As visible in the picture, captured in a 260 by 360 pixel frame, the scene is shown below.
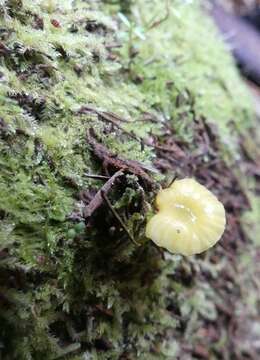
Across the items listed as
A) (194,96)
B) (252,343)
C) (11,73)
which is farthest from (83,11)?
(252,343)

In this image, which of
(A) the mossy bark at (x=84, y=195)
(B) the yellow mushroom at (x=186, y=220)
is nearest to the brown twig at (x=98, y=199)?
(A) the mossy bark at (x=84, y=195)

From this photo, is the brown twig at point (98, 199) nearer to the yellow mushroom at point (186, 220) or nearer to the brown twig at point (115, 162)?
the brown twig at point (115, 162)

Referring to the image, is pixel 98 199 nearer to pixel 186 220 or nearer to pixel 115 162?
pixel 115 162

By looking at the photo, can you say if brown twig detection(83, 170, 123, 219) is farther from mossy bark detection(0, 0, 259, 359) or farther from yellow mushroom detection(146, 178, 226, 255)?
yellow mushroom detection(146, 178, 226, 255)

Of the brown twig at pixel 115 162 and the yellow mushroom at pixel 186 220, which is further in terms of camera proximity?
the brown twig at pixel 115 162

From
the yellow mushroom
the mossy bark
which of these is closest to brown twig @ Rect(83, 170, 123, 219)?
the mossy bark

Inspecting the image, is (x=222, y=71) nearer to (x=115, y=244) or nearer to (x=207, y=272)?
(x=207, y=272)

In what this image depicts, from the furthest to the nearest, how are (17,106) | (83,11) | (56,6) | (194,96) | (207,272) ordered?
(194,96), (207,272), (83,11), (56,6), (17,106)
